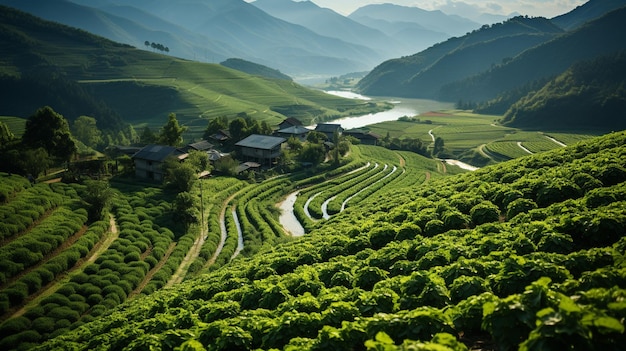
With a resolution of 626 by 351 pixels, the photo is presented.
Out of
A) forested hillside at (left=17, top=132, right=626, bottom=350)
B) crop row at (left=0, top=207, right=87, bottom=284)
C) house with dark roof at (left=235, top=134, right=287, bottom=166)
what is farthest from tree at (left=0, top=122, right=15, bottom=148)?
forested hillside at (left=17, top=132, right=626, bottom=350)

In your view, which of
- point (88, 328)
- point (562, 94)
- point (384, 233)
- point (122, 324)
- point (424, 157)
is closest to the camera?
point (122, 324)

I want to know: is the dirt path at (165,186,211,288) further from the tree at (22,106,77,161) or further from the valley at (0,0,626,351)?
the tree at (22,106,77,161)

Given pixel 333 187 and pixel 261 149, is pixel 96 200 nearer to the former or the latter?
pixel 261 149

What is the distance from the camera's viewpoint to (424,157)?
118312 millimetres

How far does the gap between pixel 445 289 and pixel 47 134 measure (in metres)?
70.3

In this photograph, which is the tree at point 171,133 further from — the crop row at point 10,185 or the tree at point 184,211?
the tree at point 184,211

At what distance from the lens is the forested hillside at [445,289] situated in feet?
36.8

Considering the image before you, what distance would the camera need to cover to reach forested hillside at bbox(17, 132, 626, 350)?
36.8 feet

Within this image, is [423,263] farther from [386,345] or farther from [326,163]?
[326,163]

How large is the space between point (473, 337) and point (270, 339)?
714cm

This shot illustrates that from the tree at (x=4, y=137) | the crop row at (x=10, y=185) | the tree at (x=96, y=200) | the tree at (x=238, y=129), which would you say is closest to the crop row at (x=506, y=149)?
the tree at (x=238, y=129)

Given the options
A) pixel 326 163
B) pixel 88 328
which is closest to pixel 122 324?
pixel 88 328

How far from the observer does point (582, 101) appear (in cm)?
15900

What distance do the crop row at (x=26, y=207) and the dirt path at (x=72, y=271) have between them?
22.0 feet
